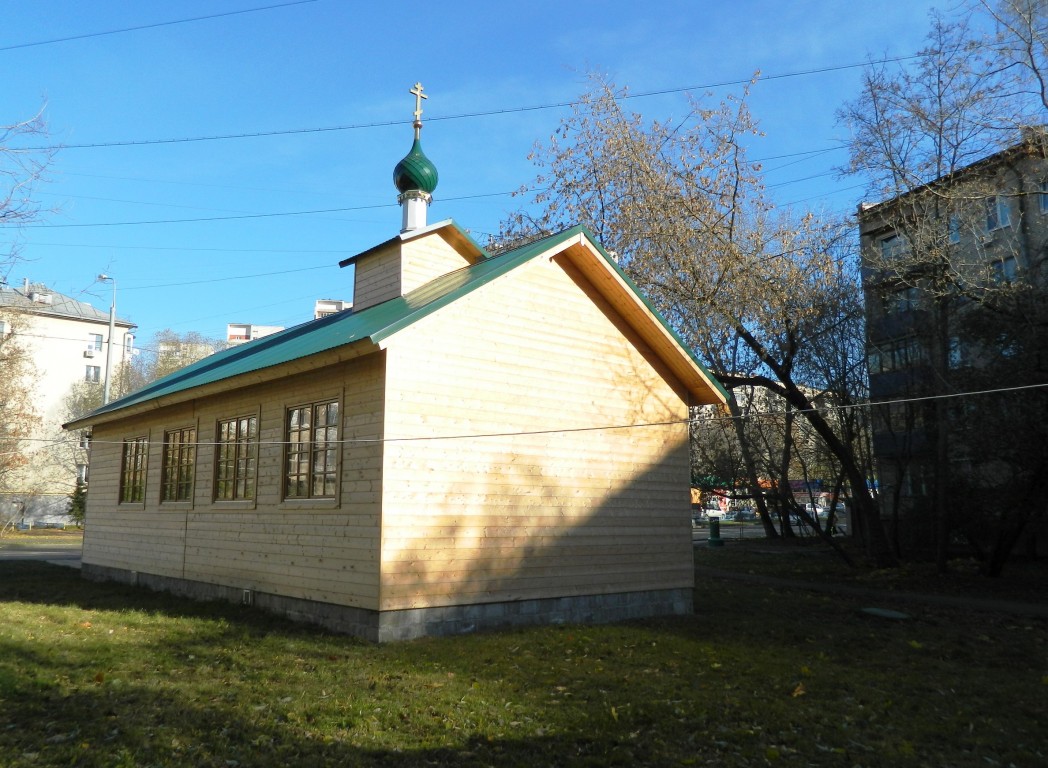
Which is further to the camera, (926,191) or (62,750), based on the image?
(926,191)

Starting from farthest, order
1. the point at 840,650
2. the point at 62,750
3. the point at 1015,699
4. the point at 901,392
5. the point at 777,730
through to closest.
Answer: the point at 901,392
the point at 840,650
the point at 1015,699
the point at 777,730
the point at 62,750

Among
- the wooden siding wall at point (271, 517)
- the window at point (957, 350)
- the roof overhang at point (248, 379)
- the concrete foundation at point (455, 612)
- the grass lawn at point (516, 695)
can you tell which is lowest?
the grass lawn at point (516, 695)

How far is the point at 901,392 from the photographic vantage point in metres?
26.5

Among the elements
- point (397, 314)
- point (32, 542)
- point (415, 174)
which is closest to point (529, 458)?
point (397, 314)

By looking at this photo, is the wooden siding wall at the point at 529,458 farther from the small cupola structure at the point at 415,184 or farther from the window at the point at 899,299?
the window at the point at 899,299

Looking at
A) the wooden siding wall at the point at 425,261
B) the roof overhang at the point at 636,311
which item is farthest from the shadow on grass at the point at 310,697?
the wooden siding wall at the point at 425,261

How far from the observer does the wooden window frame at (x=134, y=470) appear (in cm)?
1944

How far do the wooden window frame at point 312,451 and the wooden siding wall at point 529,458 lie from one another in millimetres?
1481

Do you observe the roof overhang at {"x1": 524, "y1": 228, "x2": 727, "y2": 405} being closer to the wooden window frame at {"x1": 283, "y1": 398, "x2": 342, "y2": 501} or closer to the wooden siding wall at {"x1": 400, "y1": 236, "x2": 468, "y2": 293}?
the wooden siding wall at {"x1": 400, "y1": 236, "x2": 468, "y2": 293}

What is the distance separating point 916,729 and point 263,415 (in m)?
11.1

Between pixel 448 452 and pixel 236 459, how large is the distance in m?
5.25

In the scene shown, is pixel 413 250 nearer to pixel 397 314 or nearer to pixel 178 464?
pixel 397 314

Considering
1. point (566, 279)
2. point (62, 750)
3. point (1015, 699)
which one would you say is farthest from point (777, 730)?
point (566, 279)

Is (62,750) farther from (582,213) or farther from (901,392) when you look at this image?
A: (901,392)
